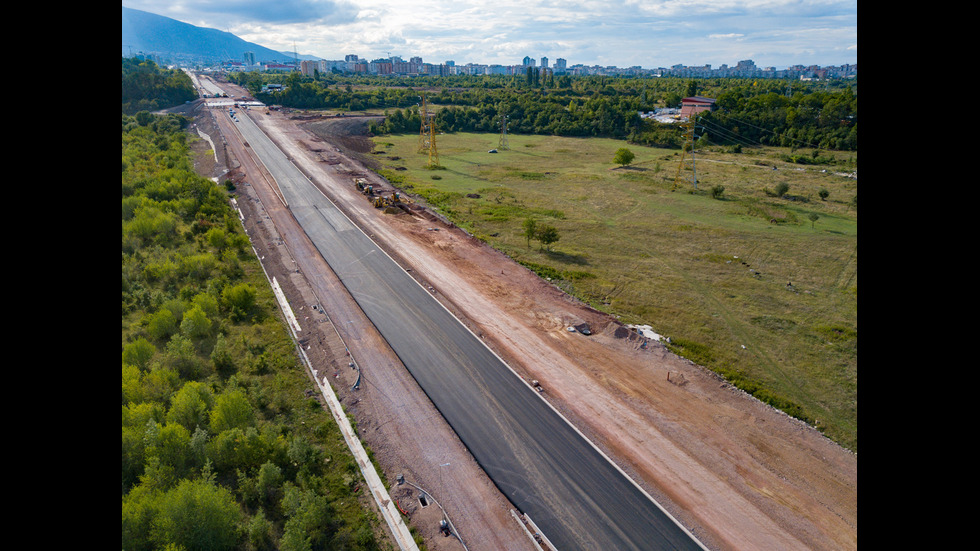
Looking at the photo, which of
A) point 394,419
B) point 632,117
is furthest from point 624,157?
point 394,419

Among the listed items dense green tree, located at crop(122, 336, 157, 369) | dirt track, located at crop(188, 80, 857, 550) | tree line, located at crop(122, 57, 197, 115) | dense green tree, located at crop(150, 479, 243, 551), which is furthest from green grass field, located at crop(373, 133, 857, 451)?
tree line, located at crop(122, 57, 197, 115)

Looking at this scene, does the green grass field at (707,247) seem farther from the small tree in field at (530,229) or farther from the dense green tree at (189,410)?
the dense green tree at (189,410)

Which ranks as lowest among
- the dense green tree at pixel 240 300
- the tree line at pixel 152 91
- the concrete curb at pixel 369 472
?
the concrete curb at pixel 369 472

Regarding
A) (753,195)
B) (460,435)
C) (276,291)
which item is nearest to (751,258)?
(753,195)

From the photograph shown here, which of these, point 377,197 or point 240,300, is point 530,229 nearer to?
point 377,197

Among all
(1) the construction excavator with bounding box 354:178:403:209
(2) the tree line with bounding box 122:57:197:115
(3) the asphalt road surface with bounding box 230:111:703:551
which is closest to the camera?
(3) the asphalt road surface with bounding box 230:111:703:551

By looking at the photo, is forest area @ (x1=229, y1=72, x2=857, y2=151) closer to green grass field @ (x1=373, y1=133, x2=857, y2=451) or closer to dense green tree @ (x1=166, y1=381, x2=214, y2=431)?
green grass field @ (x1=373, y1=133, x2=857, y2=451)

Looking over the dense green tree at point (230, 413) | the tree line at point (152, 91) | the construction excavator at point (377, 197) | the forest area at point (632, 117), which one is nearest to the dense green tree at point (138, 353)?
the dense green tree at point (230, 413)
